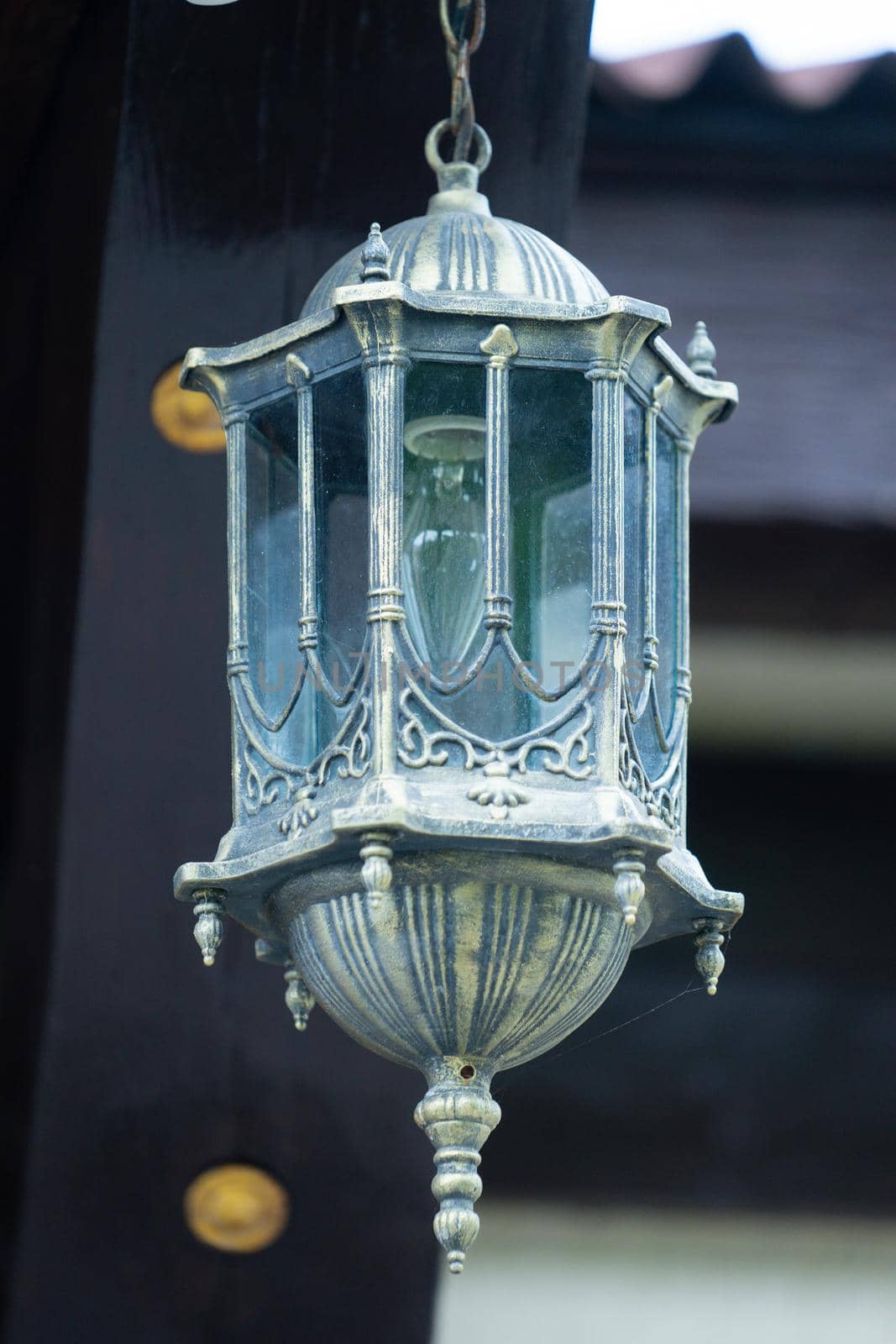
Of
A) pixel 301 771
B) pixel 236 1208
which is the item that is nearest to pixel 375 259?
pixel 301 771

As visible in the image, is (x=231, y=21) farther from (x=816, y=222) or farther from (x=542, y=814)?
(x=542, y=814)

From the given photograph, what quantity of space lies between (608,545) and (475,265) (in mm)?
296

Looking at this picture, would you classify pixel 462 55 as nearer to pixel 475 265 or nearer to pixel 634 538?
pixel 475 265

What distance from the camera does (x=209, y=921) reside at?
84.0 inches

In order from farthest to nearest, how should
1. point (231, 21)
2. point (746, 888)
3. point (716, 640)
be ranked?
point (746, 888)
point (716, 640)
point (231, 21)

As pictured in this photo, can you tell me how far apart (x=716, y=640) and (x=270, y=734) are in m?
1.14

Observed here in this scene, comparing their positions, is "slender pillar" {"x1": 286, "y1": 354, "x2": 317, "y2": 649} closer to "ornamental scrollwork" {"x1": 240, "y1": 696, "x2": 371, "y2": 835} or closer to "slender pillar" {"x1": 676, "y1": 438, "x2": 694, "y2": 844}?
"ornamental scrollwork" {"x1": 240, "y1": 696, "x2": 371, "y2": 835}

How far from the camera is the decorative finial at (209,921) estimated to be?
2111 mm

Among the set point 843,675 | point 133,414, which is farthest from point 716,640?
point 133,414

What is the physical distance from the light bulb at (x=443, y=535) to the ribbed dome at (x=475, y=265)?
132 mm

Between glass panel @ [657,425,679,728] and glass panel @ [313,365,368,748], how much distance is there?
28 cm

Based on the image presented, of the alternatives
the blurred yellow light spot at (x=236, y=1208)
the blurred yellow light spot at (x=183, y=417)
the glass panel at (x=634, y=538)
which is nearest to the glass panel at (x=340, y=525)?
the glass panel at (x=634, y=538)

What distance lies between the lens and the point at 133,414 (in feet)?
9.25

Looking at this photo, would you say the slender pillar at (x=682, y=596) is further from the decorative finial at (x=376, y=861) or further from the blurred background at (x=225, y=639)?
the blurred background at (x=225, y=639)
